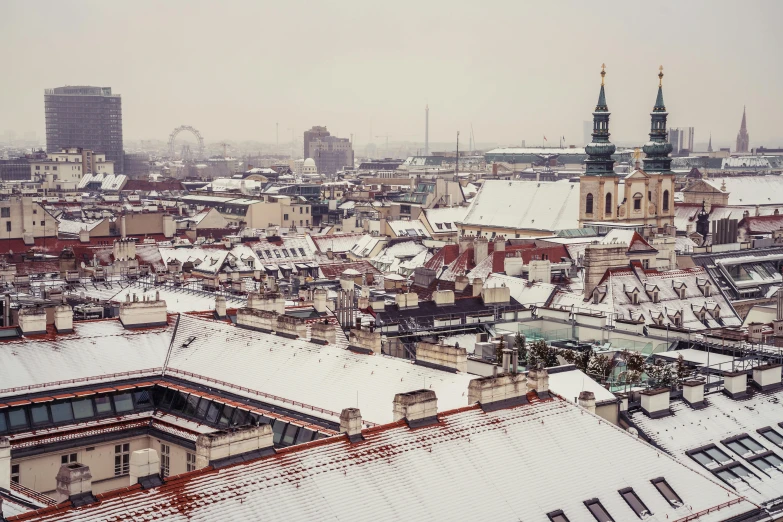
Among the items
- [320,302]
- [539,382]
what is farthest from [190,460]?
[320,302]

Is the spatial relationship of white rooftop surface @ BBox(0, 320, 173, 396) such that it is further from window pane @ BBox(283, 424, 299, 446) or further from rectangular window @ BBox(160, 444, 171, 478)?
Answer: window pane @ BBox(283, 424, 299, 446)

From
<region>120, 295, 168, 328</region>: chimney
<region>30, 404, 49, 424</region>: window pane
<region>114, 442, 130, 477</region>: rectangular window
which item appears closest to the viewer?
<region>30, 404, 49, 424</region>: window pane

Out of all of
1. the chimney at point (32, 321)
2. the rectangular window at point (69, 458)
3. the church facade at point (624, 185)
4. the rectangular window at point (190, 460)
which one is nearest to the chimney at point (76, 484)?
the rectangular window at point (190, 460)

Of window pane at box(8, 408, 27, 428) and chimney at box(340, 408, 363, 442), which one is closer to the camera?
chimney at box(340, 408, 363, 442)

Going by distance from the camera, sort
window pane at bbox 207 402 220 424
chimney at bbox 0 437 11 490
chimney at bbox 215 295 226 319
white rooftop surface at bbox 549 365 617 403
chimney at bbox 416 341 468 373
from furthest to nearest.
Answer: chimney at bbox 215 295 226 319, window pane at bbox 207 402 220 424, white rooftop surface at bbox 549 365 617 403, chimney at bbox 416 341 468 373, chimney at bbox 0 437 11 490

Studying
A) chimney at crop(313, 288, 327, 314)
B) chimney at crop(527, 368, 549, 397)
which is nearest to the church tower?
chimney at crop(313, 288, 327, 314)

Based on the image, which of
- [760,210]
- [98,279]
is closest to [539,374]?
[98,279]

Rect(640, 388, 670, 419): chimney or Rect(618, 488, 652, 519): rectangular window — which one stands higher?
Rect(640, 388, 670, 419): chimney

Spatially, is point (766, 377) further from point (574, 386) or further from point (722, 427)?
point (574, 386)
